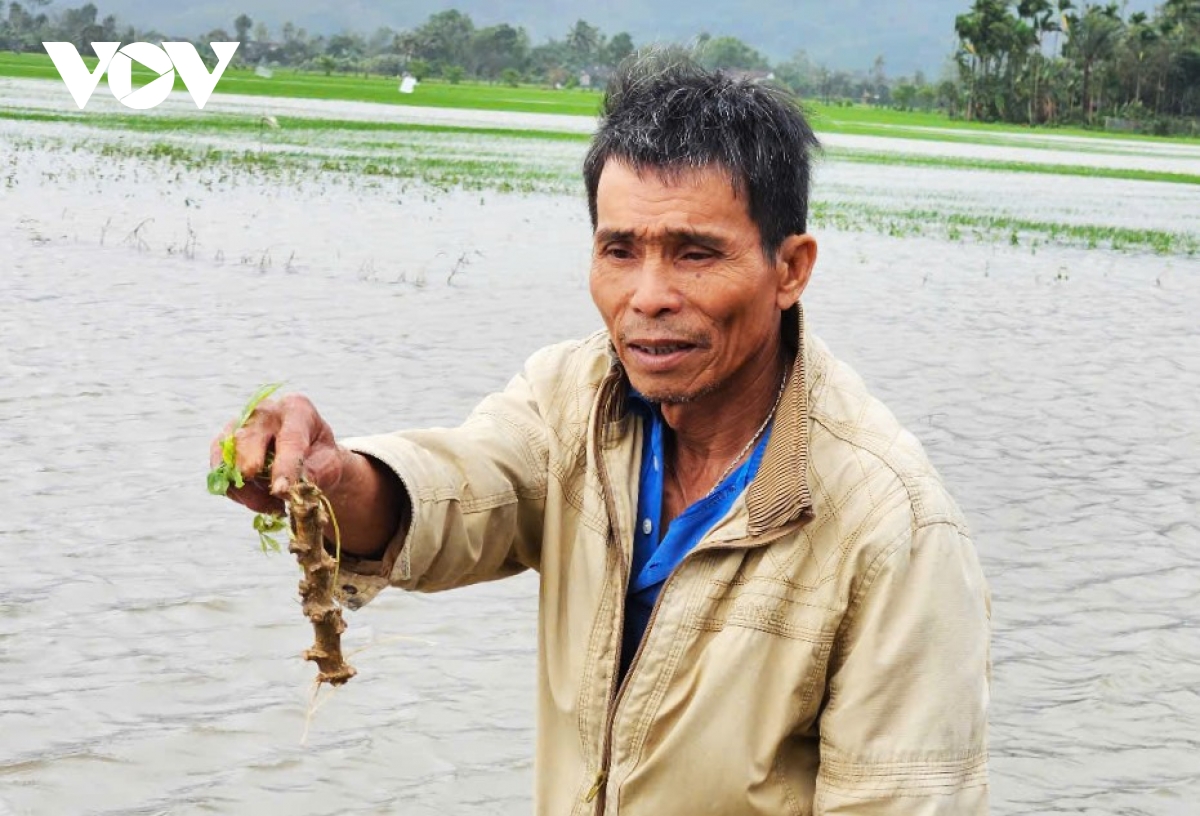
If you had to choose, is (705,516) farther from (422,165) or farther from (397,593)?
(422,165)

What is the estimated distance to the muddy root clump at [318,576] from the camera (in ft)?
6.72

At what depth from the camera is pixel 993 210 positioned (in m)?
23.2

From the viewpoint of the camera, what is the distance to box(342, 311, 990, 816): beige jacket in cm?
219

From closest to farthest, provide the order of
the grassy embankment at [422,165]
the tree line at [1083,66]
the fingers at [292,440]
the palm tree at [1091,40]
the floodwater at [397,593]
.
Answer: the fingers at [292,440], the floodwater at [397,593], the grassy embankment at [422,165], the tree line at [1083,66], the palm tree at [1091,40]

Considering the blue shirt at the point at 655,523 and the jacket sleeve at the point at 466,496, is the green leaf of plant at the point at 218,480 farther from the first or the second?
the blue shirt at the point at 655,523

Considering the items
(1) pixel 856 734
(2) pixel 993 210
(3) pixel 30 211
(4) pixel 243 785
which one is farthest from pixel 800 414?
(2) pixel 993 210

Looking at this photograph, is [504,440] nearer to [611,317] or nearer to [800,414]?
[611,317]

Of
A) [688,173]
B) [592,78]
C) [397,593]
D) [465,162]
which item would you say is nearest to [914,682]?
[688,173]

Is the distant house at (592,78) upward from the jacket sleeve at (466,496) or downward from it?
upward

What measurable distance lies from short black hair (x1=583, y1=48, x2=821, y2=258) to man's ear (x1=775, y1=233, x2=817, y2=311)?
0.05 ft

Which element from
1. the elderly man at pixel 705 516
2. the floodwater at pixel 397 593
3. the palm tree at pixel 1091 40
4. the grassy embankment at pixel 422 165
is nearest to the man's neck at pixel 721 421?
the elderly man at pixel 705 516

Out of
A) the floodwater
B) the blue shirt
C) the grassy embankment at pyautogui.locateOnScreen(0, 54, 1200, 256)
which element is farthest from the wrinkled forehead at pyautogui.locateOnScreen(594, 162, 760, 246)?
the grassy embankment at pyautogui.locateOnScreen(0, 54, 1200, 256)

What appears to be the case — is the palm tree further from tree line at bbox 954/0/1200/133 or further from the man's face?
the man's face

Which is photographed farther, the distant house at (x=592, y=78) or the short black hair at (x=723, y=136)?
the distant house at (x=592, y=78)
